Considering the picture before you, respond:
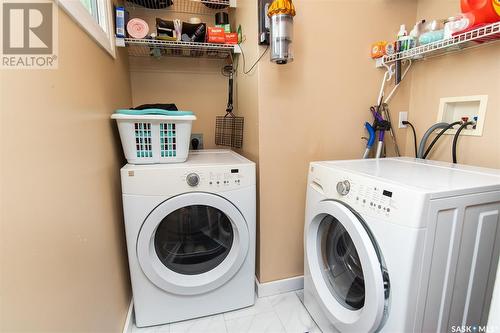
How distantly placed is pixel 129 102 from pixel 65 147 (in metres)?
1.14

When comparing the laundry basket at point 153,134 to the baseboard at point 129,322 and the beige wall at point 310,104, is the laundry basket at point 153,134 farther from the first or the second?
the baseboard at point 129,322

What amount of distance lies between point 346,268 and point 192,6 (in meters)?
2.02

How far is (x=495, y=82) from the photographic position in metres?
1.25

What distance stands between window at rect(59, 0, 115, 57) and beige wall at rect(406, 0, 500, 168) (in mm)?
1809

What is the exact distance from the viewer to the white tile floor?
1.39m

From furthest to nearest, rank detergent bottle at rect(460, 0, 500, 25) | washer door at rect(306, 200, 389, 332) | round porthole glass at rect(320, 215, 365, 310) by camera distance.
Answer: round porthole glass at rect(320, 215, 365, 310) < detergent bottle at rect(460, 0, 500, 25) < washer door at rect(306, 200, 389, 332)

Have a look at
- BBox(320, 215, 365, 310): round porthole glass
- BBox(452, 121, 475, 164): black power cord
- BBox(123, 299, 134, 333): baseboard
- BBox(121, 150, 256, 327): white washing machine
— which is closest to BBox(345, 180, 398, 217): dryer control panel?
BBox(320, 215, 365, 310): round porthole glass

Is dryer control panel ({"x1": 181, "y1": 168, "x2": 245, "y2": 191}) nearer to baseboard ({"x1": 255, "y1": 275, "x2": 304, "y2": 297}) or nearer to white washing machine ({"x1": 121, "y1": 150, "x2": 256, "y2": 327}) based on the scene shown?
white washing machine ({"x1": 121, "y1": 150, "x2": 256, "y2": 327})

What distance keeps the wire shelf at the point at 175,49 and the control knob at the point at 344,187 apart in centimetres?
117

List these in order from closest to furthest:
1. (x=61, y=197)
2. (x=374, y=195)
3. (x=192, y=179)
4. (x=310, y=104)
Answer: (x=61, y=197) < (x=374, y=195) < (x=192, y=179) < (x=310, y=104)

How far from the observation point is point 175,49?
5.87 ft

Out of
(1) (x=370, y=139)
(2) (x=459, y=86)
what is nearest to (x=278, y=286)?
(1) (x=370, y=139)

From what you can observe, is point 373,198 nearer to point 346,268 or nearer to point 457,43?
point 346,268

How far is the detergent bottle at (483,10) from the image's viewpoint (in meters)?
1.02
